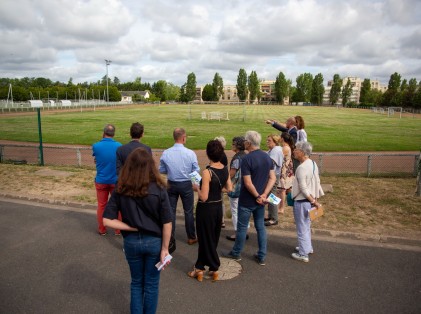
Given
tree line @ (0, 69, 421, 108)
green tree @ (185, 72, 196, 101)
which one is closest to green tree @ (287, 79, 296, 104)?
tree line @ (0, 69, 421, 108)

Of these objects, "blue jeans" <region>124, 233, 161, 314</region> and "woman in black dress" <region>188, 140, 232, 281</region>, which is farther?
"woman in black dress" <region>188, 140, 232, 281</region>

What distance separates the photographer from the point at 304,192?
15.8 ft

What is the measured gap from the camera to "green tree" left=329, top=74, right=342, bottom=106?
124 m

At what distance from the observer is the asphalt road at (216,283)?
3.85 m

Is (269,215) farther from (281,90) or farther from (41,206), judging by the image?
(281,90)

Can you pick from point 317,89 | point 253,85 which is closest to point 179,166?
point 317,89

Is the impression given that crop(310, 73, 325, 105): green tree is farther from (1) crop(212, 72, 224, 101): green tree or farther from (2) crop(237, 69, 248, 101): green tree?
(1) crop(212, 72, 224, 101): green tree

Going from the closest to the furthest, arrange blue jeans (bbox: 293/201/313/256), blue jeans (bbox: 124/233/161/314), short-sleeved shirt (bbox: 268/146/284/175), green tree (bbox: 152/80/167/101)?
blue jeans (bbox: 124/233/161/314)
blue jeans (bbox: 293/201/313/256)
short-sleeved shirt (bbox: 268/146/284/175)
green tree (bbox: 152/80/167/101)

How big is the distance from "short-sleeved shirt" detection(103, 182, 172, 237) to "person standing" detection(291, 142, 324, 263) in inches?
99.4

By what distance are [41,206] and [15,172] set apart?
4082mm

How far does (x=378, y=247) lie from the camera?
18.1 feet

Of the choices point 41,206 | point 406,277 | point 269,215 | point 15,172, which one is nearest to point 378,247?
point 406,277

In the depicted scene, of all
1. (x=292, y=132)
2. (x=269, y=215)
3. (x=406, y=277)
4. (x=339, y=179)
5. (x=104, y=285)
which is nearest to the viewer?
(x=104, y=285)

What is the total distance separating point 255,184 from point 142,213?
2.09 meters
